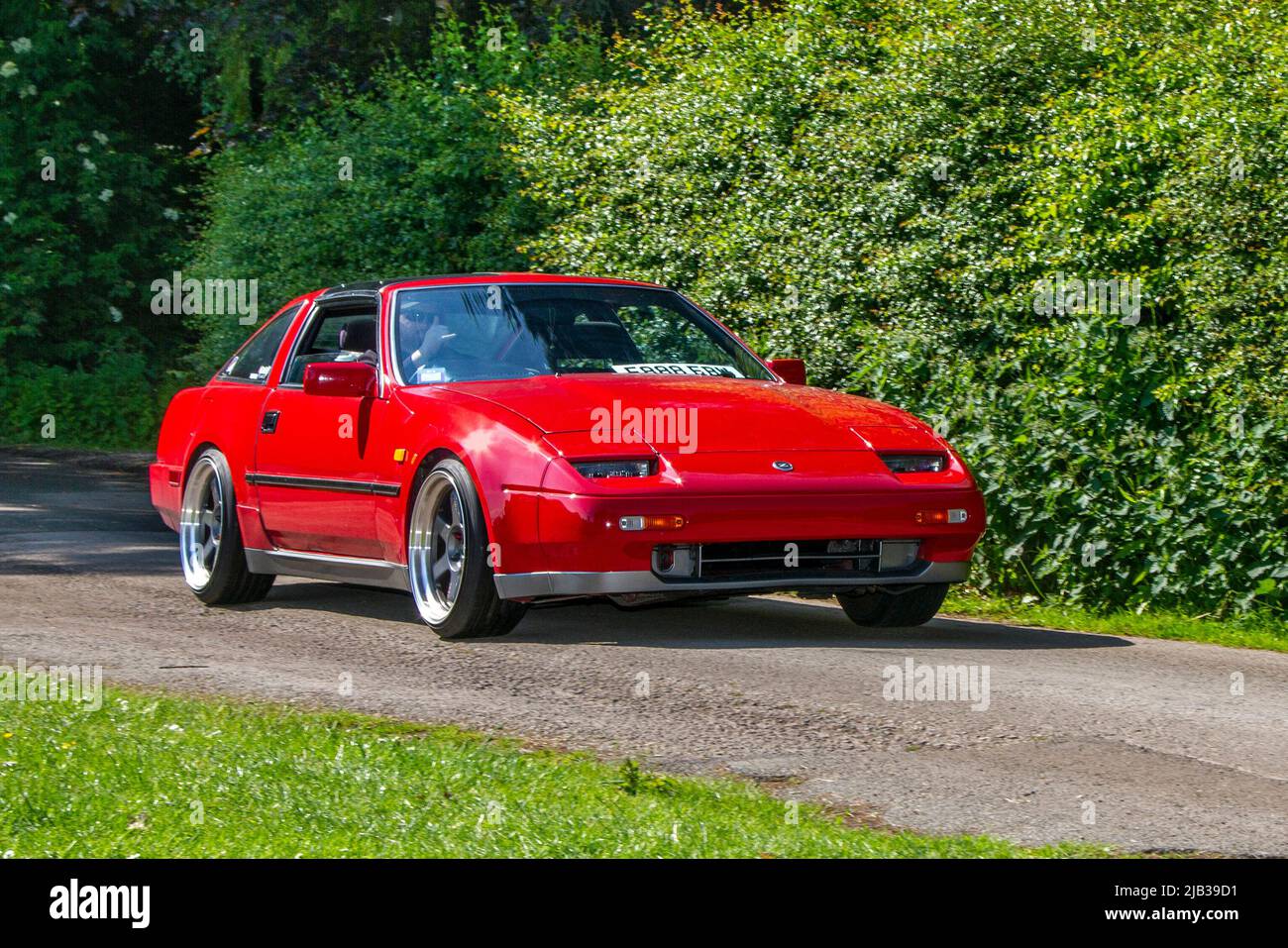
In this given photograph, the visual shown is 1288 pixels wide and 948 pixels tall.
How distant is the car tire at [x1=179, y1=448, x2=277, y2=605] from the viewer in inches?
416

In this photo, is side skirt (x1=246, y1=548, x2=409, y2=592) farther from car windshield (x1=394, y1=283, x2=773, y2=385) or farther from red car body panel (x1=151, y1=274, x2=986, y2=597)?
car windshield (x1=394, y1=283, x2=773, y2=385)

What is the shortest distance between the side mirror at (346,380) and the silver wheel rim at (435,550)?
793mm

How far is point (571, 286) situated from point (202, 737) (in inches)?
156

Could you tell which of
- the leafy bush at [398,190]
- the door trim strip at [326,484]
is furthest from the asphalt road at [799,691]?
the leafy bush at [398,190]

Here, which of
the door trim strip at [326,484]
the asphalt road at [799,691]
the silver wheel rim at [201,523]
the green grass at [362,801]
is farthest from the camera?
the silver wheel rim at [201,523]

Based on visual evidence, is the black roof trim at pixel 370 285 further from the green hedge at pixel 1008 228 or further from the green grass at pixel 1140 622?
the green grass at pixel 1140 622

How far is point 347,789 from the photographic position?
585 centimetres

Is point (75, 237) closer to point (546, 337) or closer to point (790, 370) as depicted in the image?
point (546, 337)

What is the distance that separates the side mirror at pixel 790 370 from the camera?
9961mm

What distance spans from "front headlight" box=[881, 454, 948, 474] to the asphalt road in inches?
30.4

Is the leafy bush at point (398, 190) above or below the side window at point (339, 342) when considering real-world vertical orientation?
above

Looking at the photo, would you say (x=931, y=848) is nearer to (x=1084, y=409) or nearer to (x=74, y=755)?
(x=74, y=755)

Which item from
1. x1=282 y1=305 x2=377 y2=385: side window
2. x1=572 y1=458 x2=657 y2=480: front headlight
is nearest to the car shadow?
x1=572 y1=458 x2=657 y2=480: front headlight
